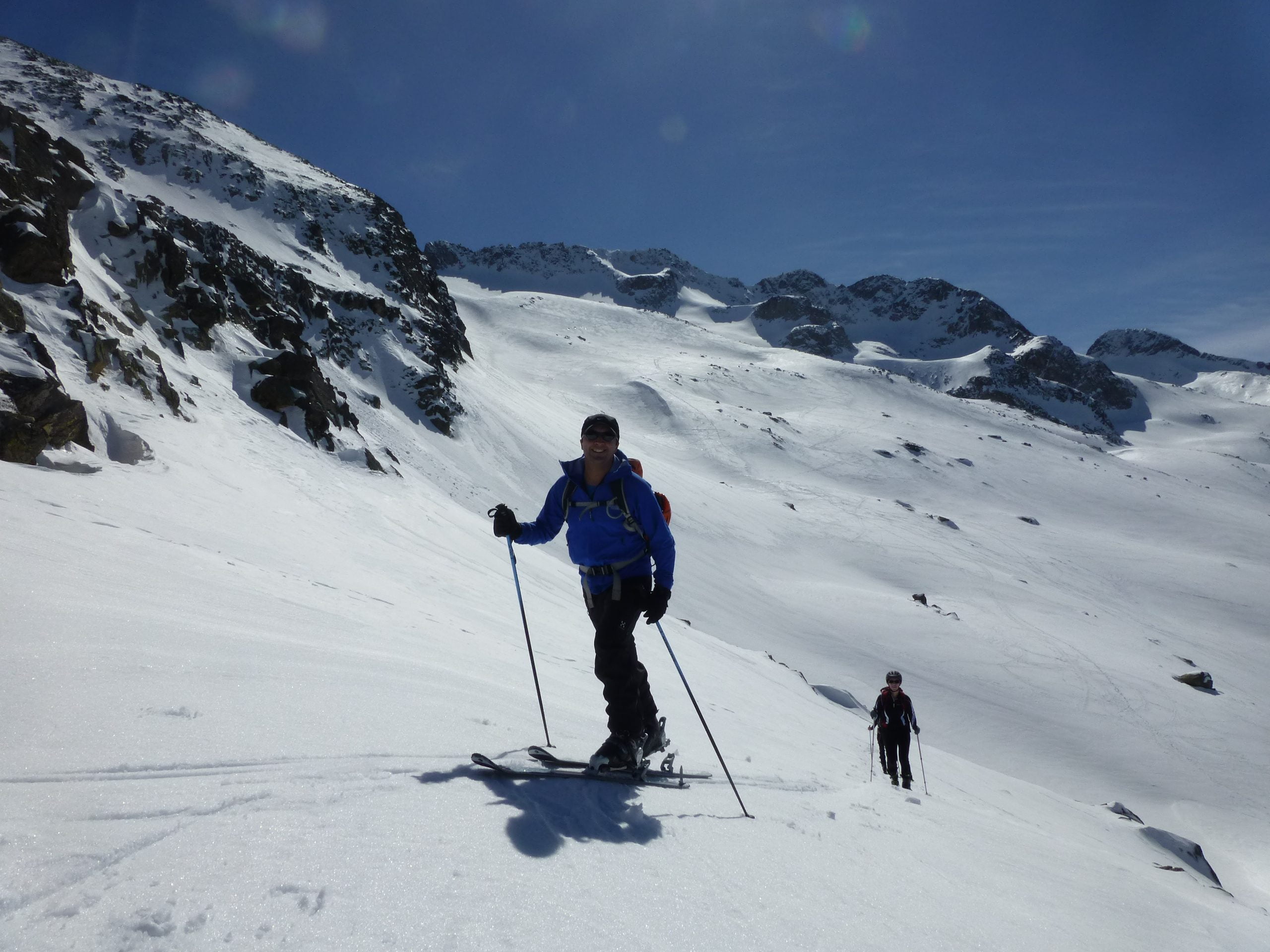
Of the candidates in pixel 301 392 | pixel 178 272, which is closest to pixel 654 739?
pixel 301 392

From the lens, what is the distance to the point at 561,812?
346cm

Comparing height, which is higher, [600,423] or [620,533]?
[600,423]

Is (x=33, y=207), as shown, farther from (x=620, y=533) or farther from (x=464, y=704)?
(x=620, y=533)

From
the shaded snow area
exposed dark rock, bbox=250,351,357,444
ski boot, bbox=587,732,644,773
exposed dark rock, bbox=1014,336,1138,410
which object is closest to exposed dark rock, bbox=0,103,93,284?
the shaded snow area

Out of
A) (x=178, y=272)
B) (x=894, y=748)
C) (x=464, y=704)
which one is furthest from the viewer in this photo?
(x=178, y=272)

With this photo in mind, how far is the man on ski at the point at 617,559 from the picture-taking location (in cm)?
430

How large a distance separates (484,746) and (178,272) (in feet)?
75.4

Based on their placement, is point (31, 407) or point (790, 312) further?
point (790, 312)

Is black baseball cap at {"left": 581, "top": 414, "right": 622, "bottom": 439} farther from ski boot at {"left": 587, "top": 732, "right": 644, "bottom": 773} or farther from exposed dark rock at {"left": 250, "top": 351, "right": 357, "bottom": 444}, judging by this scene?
exposed dark rock at {"left": 250, "top": 351, "right": 357, "bottom": 444}

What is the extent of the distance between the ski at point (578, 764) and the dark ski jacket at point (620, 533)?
105 cm

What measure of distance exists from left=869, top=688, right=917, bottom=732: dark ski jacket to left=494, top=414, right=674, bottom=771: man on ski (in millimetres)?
6097

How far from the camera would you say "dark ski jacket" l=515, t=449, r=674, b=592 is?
431 centimetres

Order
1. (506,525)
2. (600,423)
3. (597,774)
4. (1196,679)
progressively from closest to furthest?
1. (597,774)
2. (600,423)
3. (506,525)
4. (1196,679)

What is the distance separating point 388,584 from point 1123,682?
887 inches
